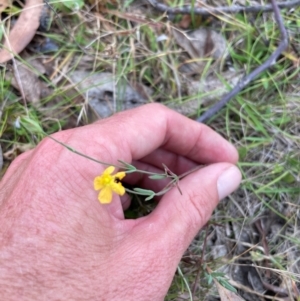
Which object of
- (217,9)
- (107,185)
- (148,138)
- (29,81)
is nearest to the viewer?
(107,185)

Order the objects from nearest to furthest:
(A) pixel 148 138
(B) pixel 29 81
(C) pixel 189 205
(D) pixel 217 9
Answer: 1. (C) pixel 189 205
2. (A) pixel 148 138
3. (B) pixel 29 81
4. (D) pixel 217 9

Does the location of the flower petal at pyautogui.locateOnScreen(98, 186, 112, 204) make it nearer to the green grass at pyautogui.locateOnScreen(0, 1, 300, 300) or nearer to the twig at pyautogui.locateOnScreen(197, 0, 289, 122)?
the green grass at pyautogui.locateOnScreen(0, 1, 300, 300)

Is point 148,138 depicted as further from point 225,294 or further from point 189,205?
point 225,294

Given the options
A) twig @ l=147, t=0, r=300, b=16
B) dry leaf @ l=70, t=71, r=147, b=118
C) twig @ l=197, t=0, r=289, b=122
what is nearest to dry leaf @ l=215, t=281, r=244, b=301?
twig @ l=197, t=0, r=289, b=122

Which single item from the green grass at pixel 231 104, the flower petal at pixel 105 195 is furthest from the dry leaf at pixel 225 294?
the flower petal at pixel 105 195

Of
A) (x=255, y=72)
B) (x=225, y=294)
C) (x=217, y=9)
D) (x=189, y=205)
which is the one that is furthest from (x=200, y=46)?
(x=225, y=294)

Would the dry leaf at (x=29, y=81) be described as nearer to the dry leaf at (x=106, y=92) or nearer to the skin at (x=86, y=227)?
the dry leaf at (x=106, y=92)

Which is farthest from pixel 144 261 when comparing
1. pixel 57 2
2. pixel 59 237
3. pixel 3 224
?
pixel 57 2
